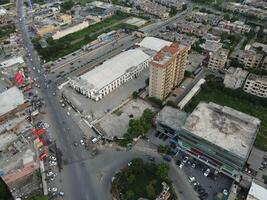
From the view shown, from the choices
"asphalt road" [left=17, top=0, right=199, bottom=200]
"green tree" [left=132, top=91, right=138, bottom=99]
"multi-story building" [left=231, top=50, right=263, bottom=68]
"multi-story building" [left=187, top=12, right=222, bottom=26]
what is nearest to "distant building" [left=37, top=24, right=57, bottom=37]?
"asphalt road" [left=17, top=0, right=199, bottom=200]

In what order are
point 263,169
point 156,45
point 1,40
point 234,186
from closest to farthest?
point 234,186
point 263,169
point 156,45
point 1,40

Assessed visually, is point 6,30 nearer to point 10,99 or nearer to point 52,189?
point 10,99

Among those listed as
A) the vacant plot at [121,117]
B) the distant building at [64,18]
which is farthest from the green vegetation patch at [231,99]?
the distant building at [64,18]

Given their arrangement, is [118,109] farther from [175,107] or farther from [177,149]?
[177,149]

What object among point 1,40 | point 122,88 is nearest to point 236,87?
point 122,88

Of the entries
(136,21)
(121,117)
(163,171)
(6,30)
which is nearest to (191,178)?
(163,171)

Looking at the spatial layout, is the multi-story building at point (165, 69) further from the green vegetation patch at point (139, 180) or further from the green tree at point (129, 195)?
the green tree at point (129, 195)
